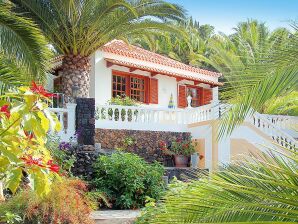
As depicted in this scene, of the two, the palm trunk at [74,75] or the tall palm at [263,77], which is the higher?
the palm trunk at [74,75]

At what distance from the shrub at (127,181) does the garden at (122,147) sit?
0.03 meters

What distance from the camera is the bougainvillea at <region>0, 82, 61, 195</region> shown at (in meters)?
4.12

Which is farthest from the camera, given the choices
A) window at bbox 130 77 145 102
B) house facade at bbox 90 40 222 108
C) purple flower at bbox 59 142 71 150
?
window at bbox 130 77 145 102

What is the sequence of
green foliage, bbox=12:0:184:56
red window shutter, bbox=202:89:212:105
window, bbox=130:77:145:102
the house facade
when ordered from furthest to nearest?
red window shutter, bbox=202:89:212:105 → window, bbox=130:77:145:102 → the house facade → green foliage, bbox=12:0:184:56

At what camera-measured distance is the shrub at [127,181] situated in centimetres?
1174

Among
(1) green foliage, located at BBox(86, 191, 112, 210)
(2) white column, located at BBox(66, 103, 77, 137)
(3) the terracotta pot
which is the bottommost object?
(1) green foliage, located at BBox(86, 191, 112, 210)

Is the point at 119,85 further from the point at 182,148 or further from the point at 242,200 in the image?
the point at 242,200

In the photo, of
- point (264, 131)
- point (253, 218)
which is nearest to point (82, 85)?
point (264, 131)

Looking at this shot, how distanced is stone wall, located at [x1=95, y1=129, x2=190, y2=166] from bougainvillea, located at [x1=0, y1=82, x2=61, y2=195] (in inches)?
474

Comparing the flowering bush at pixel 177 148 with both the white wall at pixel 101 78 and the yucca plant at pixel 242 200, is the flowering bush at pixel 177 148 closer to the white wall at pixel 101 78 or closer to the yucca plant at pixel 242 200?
the white wall at pixel 101 78

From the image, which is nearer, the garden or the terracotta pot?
the garden

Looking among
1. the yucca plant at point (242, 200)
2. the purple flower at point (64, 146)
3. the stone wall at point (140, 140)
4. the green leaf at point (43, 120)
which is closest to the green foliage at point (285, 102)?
the yucca plant at point (242, 200)

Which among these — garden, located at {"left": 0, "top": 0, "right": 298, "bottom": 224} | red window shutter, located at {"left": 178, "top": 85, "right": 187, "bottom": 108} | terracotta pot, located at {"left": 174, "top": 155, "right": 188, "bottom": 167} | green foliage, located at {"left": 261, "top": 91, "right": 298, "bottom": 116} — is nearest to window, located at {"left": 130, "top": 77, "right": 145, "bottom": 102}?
red window shutter, located at {"left": 178, "top": 85, "right": 187, "bottom": 108}

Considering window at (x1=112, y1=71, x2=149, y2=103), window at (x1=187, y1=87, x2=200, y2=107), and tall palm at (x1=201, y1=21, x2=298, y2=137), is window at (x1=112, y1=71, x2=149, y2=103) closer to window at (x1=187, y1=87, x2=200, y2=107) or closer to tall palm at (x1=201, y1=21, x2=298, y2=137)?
window at (x1=187, y1=87, x2=200, y2=107)
